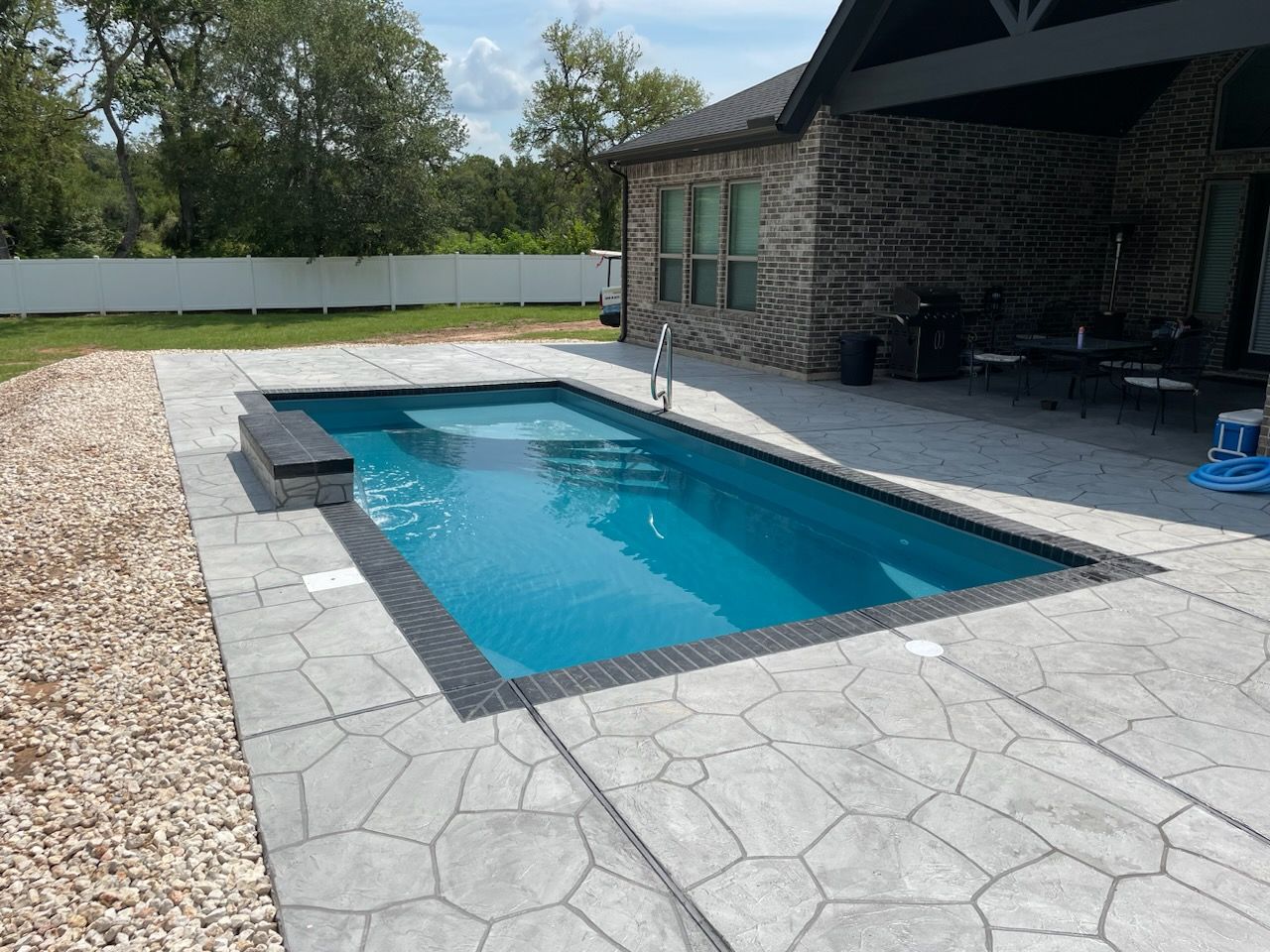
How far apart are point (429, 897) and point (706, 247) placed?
11.3m

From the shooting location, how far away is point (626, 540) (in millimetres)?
6570

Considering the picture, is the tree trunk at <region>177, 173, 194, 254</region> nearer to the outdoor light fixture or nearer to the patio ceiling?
the patio ceiling

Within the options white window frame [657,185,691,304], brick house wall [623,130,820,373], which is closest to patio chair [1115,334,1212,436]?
brick house wall [623,130,820,373]

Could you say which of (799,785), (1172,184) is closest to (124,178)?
(1172,184)

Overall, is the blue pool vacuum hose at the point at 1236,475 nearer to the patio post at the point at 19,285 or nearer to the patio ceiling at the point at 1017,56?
the patio ceiling at the point at 1017,56

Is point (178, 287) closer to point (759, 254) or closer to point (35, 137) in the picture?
point (35, 137)

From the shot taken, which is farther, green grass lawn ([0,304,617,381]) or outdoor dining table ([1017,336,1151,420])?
green grass lawn ([0,304,617,381])

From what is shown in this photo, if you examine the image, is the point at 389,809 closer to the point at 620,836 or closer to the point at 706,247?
the point at 620,836

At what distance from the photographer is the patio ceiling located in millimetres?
6418

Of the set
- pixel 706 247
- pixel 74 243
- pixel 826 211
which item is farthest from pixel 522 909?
pixel 74 243

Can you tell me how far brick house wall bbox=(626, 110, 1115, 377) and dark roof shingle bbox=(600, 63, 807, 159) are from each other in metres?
0.38

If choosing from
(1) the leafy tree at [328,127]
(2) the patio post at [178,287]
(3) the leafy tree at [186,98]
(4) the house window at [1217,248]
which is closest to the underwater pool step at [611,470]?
(4) the house window at [1217,248]

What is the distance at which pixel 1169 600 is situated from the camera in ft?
14.7

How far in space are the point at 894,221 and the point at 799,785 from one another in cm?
931
